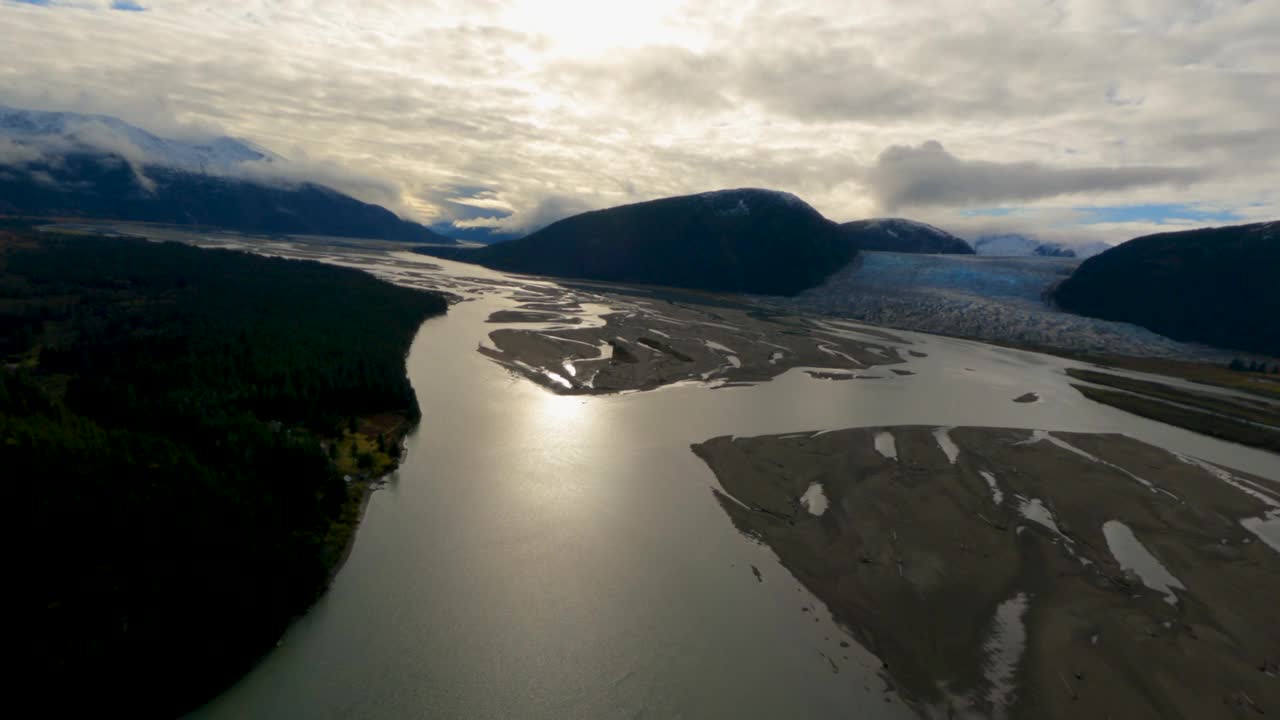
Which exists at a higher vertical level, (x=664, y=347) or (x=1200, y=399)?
(x=664, y=347)

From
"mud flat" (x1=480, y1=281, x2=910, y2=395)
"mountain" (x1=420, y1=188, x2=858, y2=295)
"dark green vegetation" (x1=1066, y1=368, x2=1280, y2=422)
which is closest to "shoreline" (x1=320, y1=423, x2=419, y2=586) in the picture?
"mud flat" (x1=480, y1=281, x2=910, y2=395)

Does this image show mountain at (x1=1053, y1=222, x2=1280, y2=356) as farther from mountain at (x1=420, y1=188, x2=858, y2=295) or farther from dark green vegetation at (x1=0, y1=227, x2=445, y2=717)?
dark green vegetation at (x1=0, y1=227, x2=445, y2=717)

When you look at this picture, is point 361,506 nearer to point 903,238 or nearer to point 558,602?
point 558,602

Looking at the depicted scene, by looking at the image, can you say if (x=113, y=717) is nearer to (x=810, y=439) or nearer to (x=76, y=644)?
(x=76, y=644)

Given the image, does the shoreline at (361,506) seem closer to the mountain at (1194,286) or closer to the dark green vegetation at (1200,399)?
the dark green vegetation at (1200,399)

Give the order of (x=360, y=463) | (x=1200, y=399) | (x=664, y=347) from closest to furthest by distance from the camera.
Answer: (x=360, y=463) < (x=1200, y=399) < (x=664, y=347)

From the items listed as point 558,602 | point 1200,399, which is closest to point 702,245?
point 1200,399

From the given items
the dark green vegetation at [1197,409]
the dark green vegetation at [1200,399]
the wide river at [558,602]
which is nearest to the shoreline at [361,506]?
the wide river at [558,602]
